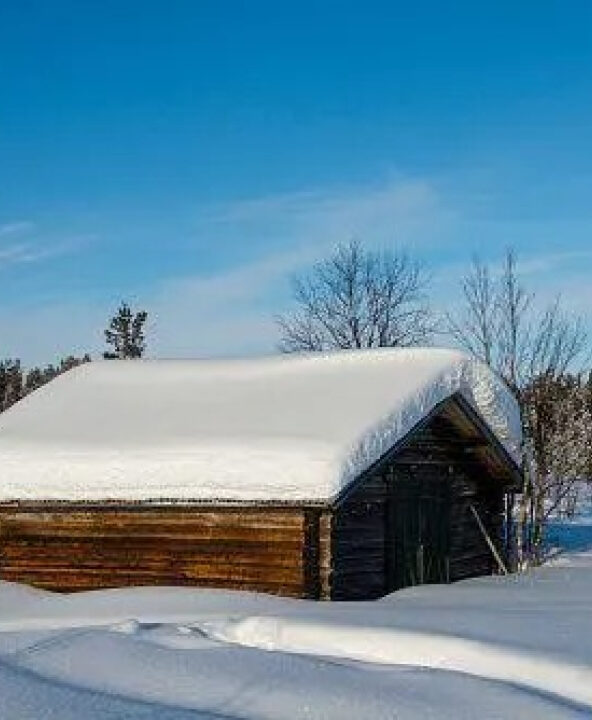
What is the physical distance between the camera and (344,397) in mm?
17203

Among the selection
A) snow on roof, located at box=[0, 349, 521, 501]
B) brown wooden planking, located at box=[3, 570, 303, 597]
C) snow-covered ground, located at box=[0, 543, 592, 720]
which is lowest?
snow-covered ground, located at box=[0, 543, 592, 720]

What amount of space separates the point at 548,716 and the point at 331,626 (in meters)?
3.69

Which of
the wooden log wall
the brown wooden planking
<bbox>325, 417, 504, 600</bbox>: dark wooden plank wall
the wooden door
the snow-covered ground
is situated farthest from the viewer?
the wooden door

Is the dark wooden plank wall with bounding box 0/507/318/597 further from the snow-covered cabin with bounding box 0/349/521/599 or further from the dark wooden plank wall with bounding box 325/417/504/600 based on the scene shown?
the dark wooden plank wall with bounding box 325/417/504/600

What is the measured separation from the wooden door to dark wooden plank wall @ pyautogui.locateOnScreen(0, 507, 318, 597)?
258 cm

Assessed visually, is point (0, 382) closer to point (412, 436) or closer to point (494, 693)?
point (412, 436)

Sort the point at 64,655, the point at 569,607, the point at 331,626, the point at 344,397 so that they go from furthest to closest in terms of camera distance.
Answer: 1. the point at 344,397
2. the point at 569,607
3. the point at 331,626
4. the point at 64,655

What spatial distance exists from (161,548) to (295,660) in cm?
652

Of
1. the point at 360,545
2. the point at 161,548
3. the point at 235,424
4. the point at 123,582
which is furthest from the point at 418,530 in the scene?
the point at 123,582

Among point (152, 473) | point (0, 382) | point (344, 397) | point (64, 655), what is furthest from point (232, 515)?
point (0, 382)

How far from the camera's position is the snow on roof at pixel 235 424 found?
15.2 m

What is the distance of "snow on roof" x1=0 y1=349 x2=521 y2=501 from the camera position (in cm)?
1516

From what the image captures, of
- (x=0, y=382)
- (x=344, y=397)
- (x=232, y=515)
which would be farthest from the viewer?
(x=0, y=382)

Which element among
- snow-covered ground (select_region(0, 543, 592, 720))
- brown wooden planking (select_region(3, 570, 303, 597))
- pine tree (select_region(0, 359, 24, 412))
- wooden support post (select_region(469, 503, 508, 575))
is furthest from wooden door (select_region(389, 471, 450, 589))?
pine tree (select_region(0, 359, 24, 412))
